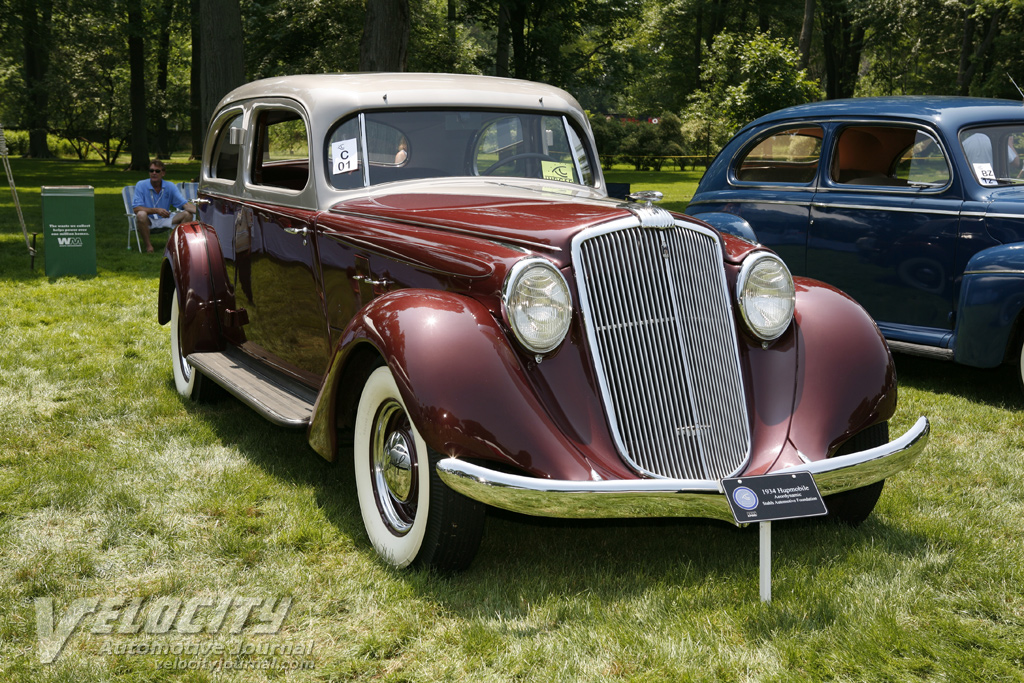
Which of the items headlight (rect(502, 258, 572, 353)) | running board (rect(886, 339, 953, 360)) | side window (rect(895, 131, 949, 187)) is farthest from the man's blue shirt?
headlight (rect(502, 258, 572, 353))

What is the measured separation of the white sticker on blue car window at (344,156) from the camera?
457 centimetres

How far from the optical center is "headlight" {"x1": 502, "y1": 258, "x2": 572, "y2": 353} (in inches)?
130

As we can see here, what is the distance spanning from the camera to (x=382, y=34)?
12836 millimetres

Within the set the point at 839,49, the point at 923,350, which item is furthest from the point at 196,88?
the point at 923,350

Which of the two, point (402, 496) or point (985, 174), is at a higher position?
point (985, 174)

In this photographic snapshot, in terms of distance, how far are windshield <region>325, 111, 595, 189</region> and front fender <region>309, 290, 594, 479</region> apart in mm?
1386

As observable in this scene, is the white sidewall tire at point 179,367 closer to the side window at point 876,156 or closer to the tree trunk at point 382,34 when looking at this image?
the side window at point 876,156

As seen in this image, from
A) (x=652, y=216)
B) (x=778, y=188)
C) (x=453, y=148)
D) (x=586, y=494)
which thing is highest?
(x=453, y=148)

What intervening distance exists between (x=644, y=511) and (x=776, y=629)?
580 mm

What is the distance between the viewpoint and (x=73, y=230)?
10.5 meters

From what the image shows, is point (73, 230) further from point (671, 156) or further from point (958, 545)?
point (671, 156)

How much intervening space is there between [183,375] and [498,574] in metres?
3.38

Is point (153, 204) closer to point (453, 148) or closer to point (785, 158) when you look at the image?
point (785, 158)

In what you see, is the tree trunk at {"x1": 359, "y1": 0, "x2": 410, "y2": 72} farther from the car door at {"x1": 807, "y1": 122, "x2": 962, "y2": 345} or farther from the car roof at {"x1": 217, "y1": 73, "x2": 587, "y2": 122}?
the car roof at {"x1": 217, "y1": 73, "x2": 587, "y2": 122}
